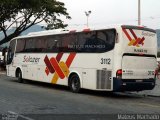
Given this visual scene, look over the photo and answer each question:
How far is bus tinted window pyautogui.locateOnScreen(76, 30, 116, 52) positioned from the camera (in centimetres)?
1795

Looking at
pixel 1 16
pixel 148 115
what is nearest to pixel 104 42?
pixel 148 115

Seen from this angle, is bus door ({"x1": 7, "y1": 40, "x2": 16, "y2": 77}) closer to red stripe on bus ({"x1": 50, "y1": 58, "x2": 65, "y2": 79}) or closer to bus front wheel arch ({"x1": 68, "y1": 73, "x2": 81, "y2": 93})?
red stripe on bus ({"x1": 50, "y1": 58, "x2": 65, "y2": 79})

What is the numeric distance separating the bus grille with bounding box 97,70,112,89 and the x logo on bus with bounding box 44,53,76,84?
2321 mm

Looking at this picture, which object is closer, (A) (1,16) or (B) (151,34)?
(B) (151,34)

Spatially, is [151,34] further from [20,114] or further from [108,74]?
[20,114]

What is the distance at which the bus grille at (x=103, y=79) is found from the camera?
17906mm

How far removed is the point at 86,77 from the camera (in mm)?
19281

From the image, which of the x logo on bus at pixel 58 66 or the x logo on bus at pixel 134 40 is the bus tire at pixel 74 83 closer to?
the x logo on bus at pixel 58 66

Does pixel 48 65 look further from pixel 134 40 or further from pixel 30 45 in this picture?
pixel 134 40

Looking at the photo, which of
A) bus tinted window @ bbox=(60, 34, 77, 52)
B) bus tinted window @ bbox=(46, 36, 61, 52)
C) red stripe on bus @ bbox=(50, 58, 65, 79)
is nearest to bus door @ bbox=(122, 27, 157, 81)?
bus tinted window @ bbox=(60, 34, 77, 52)

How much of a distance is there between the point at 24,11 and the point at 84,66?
1098 inches

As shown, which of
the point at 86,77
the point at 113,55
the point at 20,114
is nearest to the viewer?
the point at 20,114

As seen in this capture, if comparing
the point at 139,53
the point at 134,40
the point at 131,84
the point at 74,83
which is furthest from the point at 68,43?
the point at 131,84

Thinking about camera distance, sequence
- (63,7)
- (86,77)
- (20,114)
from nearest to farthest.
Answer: (20,114) < (86,77) < (63,7)
